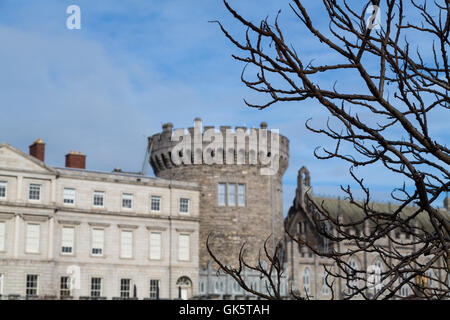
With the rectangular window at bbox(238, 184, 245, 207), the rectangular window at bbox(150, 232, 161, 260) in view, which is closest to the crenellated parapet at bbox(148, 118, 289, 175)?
the rectangular window at bbox(238, 184, 245, 207)

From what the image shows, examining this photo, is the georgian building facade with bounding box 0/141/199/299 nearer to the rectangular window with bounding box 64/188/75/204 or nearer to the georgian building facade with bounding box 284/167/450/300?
the rectangular window with bounding box 64/188/75/204

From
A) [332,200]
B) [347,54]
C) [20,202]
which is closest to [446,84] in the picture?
[347,54]

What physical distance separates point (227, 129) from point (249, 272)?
12790mm

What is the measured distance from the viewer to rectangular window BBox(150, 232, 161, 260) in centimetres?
5516

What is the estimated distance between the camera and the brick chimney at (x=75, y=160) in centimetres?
5703

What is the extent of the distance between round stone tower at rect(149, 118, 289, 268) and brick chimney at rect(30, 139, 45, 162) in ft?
40.7

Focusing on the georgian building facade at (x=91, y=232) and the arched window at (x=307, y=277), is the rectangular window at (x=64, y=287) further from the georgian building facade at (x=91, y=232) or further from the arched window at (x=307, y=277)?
the arched window at (x=307, y=277)

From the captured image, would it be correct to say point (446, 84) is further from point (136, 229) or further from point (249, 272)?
point (249, 272)

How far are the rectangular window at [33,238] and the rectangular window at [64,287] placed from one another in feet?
9.82

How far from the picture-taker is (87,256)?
52.2 metres

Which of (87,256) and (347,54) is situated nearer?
(347,54)

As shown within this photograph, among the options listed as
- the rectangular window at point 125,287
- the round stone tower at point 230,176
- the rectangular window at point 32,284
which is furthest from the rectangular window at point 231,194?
the rectangular window at point 32,284

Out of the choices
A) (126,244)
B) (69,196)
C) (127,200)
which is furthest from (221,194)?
(69,196)

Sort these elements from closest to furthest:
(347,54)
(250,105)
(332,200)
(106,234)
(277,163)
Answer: (347,54), (250,105), (106,234), (277,163), (332,200)
